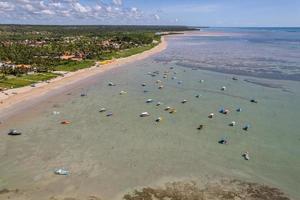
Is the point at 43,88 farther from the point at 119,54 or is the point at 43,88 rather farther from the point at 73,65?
the point at 119,54

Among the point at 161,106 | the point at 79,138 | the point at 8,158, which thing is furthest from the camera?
the point at 161,106

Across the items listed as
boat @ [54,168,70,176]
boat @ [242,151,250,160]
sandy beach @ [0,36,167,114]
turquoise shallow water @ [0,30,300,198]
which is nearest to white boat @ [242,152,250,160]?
boat @ [242,151,250,160]

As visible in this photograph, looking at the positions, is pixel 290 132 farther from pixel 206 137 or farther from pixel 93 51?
pixel 93 51

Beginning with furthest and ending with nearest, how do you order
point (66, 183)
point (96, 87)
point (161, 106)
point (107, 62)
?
point (107, 62) → point (96, 87) → point (161, 106) → point (66, 183)

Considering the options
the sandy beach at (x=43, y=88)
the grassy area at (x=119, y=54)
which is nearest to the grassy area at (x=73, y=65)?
the sandy beach at (x=43, y=88)

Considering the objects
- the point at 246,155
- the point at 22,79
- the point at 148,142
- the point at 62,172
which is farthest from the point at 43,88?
the point at 246,155

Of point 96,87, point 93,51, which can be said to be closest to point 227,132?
point 96,87

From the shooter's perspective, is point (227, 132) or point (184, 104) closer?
point (227, 132)
